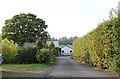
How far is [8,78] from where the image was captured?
17.6m

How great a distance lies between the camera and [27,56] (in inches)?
1654

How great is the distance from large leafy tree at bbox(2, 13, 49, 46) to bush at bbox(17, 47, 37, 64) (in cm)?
2678

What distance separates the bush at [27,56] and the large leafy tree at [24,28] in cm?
2678

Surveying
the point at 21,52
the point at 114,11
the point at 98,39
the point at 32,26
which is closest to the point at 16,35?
the point at 32,26

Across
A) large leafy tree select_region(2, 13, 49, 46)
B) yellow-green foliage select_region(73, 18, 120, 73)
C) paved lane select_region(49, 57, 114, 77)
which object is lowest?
paved lane select_region(49, 57, 114, 77)

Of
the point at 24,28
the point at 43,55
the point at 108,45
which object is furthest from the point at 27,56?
the point at 24,28

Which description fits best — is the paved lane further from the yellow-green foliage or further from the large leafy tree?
the large leafy tree

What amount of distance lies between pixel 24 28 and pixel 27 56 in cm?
2995

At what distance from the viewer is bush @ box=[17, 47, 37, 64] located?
1654 inches

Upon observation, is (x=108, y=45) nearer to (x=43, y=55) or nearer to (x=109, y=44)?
(x=109, y=44)

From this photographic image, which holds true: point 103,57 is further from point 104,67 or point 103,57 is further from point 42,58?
point 42,58

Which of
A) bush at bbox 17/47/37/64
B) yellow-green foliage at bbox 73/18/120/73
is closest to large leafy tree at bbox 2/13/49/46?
bush at bbox 17/47/37/64

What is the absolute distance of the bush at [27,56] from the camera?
42000 mm

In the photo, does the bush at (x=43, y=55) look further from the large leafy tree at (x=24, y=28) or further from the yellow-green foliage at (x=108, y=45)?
the large leafy tree at (x=24, y=28)
